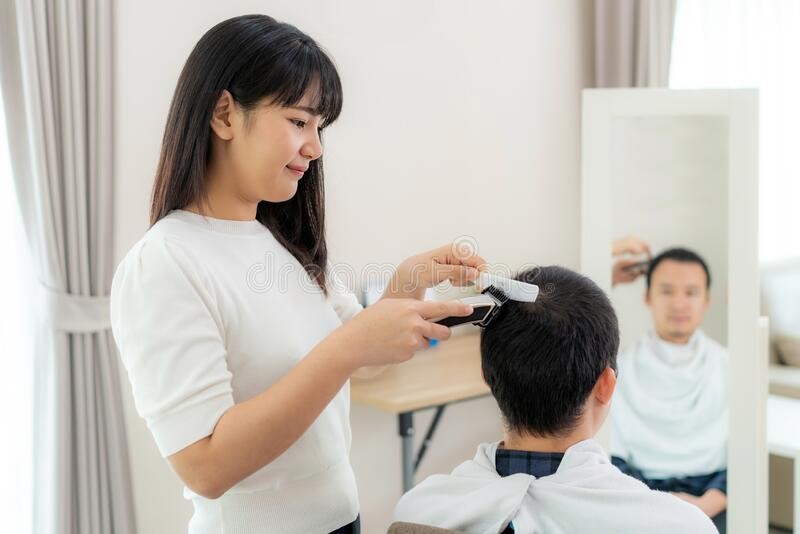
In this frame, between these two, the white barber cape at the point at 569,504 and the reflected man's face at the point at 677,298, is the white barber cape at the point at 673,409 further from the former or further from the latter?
the white barber cape at the point at 569,504

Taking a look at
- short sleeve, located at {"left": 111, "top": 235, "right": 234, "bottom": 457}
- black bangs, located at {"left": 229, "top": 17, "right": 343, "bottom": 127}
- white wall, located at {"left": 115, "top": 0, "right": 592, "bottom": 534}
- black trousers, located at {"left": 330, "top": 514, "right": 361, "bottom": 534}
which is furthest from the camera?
white wall, located at {"left": 115, "top": 0, "right": 592, "bottom": 534}

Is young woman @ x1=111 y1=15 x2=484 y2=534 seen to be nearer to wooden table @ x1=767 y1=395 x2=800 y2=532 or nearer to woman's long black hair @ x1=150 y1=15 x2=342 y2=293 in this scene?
woman's long black hair @ x1=150 y1=15 x2=342 y2=293

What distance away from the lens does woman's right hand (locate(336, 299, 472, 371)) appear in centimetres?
97

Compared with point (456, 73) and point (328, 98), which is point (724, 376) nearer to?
point (456, 73)

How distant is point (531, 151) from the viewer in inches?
127

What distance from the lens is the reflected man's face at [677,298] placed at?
2.41 m

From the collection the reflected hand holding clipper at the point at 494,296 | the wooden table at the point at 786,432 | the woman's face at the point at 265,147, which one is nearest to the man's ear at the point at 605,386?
the reflected hand holding clipper at the point at 494,296

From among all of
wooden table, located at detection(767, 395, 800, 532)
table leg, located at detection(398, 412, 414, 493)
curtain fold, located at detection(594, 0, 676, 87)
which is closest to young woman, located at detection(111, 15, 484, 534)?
table leg, located at detection(398, 412, 414, 493)

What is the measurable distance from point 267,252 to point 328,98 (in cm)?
25

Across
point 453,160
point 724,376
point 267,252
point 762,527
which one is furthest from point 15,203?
point 762,527

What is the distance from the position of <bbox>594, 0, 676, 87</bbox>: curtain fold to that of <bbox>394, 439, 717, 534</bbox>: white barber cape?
2387 mm

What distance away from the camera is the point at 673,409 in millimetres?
2426

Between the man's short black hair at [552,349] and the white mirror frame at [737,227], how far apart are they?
1.23 m

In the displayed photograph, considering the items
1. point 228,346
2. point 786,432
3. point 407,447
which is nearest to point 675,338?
point 786,432
